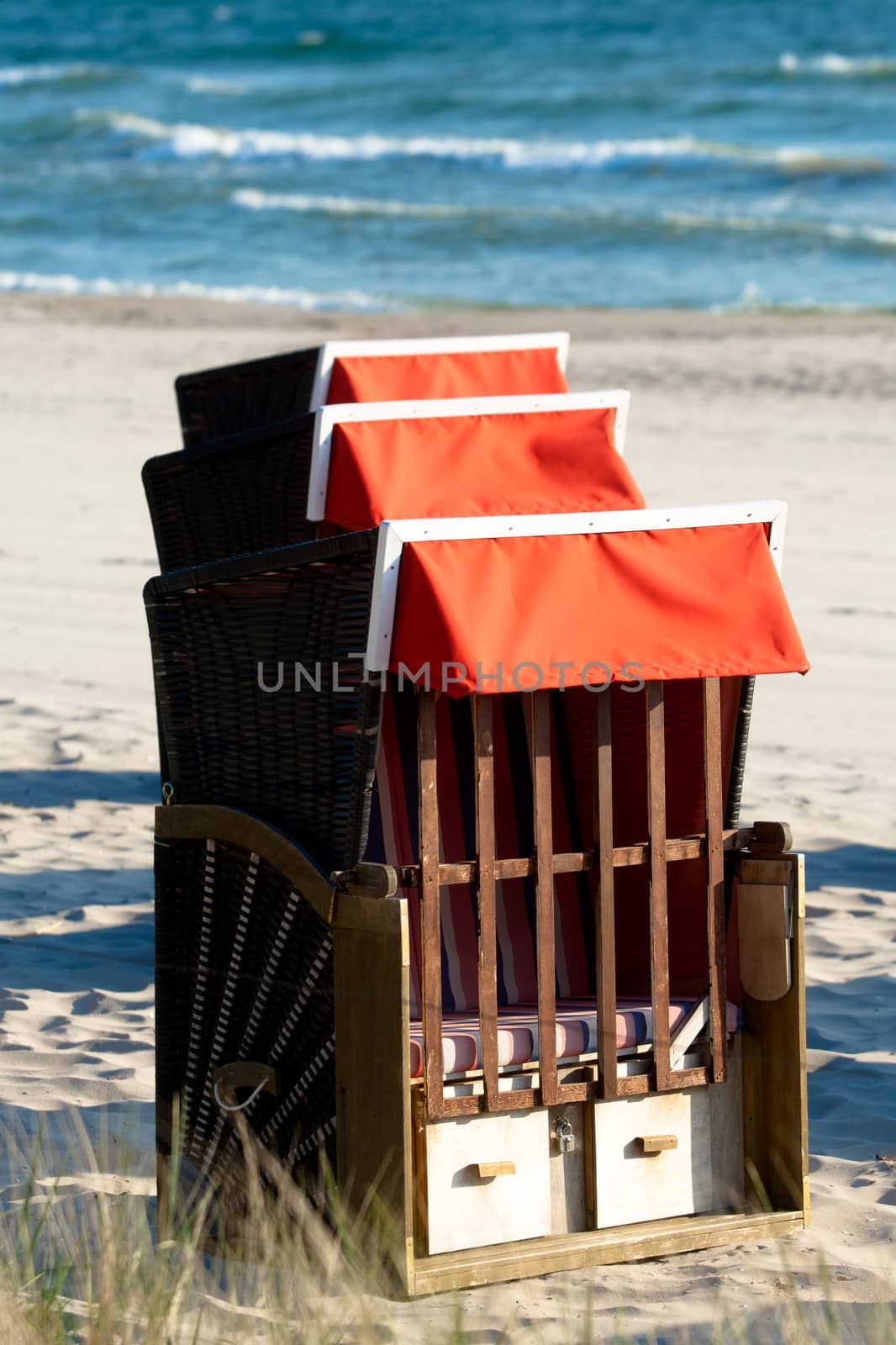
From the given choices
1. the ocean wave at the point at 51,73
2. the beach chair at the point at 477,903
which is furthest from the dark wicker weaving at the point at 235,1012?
the ocean wave at the point at 51,73

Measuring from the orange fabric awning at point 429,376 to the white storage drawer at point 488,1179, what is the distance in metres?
2.80

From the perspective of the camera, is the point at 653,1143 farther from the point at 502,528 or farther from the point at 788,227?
the point at 788,227

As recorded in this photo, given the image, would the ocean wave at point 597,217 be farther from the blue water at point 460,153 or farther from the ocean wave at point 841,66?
the ocean wave at point 841,66

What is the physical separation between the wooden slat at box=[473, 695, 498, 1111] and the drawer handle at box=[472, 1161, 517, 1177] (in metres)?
0.12

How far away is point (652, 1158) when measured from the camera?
329cm

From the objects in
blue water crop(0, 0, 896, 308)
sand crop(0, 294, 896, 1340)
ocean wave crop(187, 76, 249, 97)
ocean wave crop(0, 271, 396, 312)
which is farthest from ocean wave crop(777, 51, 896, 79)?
sand crop(0, 294, 896, 1340)

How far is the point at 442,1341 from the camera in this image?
288 centimetres

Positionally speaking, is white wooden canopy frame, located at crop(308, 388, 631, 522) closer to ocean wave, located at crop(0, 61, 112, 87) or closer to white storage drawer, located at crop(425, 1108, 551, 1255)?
white storage drawer, located at crop(425, 1108, 551, 1255)

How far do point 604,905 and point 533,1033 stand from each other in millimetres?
256

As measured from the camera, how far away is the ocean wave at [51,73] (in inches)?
1768

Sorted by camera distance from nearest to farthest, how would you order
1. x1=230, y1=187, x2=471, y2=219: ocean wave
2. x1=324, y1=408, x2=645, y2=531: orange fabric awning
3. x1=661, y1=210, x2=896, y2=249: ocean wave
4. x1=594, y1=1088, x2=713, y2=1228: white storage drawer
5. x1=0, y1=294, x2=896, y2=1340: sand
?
x1=594, y1=1088, x2=713, y2=1228: white storage drawer
x1=0, y1=294, x2=896, y2=1340: sand
x1=324, y1=408, x2=645, y2=531: orange fabric awning
x1=661, y1=210, x2=896, y2=249: ocean wave
x1=230, y1=187, x2=471, y2=219: ocean wave

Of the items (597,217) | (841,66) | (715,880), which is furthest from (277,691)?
(841,66)

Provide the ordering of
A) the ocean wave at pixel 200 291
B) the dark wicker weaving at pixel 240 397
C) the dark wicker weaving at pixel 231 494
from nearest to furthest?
the dark wicker weaving at pixel 231 494 → the dark wicker weaving at pixel 240 397 → the ocean wave at pixel 200 291

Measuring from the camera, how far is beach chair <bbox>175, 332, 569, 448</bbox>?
5.48 metres
